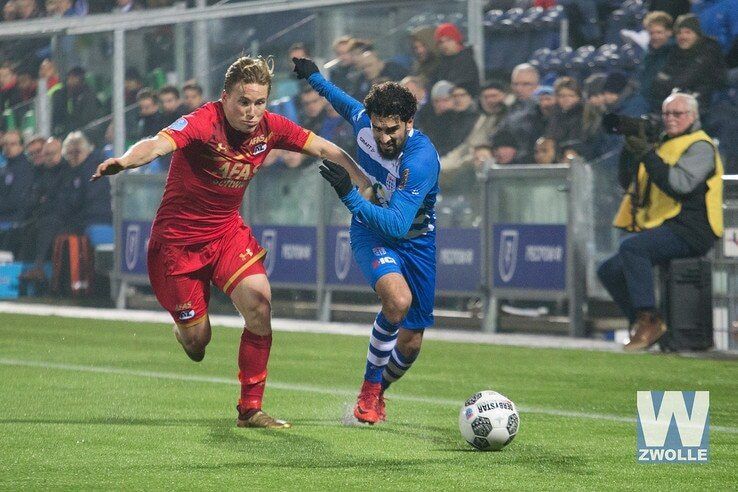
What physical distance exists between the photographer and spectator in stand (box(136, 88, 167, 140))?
7769mm

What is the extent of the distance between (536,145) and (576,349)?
260cm

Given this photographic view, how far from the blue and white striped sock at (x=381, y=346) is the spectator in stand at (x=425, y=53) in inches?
309

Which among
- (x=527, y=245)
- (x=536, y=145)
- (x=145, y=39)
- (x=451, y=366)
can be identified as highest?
(x=145, y=39)

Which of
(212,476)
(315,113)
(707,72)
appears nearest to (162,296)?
(212,476)

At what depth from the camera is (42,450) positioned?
21.5 ft

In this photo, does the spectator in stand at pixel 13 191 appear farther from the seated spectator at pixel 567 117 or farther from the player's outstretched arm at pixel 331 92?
the player's outstretched arm at pixel 331 92

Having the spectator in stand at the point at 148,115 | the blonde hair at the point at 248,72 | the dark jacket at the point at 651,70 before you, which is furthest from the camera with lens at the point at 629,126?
the spectator in stand at the point at 148,115

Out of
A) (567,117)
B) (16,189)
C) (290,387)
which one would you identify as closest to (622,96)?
(567,117)

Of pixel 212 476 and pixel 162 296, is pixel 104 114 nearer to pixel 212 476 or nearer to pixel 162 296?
pixel 162 296

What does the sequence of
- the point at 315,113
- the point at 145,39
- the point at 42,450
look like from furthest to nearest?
the point at 145,39, the point at 315,113, the point at 42,450

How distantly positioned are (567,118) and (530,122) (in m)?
0.46

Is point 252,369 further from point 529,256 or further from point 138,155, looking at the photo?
point 529,256

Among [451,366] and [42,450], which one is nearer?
[42,450]

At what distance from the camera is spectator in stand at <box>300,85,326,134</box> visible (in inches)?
640
